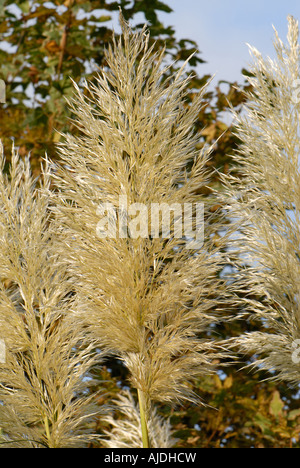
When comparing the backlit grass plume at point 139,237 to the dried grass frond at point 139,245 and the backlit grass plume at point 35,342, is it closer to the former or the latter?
the dried grass frond at point 139,245

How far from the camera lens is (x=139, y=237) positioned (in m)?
1.84

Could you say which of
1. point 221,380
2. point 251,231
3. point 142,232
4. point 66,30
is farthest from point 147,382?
point 66,30

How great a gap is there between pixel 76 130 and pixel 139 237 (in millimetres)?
1968

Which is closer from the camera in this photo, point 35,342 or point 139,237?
point 139,237

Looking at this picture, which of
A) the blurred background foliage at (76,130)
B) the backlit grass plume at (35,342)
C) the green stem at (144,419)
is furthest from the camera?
the blurred background foliage at (76,130)

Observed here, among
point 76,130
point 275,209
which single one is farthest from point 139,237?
point 76,130

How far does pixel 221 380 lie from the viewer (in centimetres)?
367

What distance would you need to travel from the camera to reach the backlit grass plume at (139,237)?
183 centimetres

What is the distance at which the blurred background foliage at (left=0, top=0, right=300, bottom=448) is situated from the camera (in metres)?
3.36

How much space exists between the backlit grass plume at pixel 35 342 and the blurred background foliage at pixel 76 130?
43.6 inches

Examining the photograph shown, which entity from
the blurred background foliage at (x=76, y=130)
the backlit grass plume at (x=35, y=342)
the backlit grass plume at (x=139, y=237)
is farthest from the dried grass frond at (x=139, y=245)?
the blurred background foliage at (x=76, y=130)

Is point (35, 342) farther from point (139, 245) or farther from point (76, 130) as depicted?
point (76, 130)

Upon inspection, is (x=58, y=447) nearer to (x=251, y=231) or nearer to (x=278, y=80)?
(x=251, y=231)

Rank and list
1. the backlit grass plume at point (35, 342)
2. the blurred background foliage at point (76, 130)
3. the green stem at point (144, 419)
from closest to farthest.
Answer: the green stem at point (144, 419) < the backlit grass plume at point (35, 342) < the blurred background foliage at point (76, 130)
